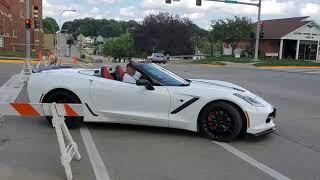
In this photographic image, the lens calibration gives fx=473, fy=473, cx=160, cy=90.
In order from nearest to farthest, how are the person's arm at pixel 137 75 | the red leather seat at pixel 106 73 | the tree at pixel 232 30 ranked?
the person's arm at pixel 137 75
the red leather seat at pixel 106 73
the tree at pixel 232 30

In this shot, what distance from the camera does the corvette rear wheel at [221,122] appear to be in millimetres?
7312

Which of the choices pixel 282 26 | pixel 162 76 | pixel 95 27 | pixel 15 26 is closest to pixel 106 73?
pixel 162 76

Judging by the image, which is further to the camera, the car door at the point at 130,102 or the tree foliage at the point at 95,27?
the tree foliage at the point at 95,27

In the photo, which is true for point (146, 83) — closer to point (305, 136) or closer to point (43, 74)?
point (43, 74)

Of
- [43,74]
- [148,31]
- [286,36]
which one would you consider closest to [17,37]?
[148,31]

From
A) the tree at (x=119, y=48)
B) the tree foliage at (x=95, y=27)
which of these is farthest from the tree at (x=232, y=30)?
the tree foliage at (x=95, y=27)

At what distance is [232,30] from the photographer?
5841cm

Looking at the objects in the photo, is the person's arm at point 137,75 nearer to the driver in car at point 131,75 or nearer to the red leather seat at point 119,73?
the driver in car at point 131,75

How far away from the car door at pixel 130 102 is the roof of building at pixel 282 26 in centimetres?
5545

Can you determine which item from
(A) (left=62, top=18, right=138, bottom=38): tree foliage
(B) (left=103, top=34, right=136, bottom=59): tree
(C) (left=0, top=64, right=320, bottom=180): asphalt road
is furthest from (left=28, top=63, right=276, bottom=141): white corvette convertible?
(A) (left=62, top=18, right=138, bottom=38): tree foliage

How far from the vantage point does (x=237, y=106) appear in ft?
24.3

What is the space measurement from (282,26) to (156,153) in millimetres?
60758

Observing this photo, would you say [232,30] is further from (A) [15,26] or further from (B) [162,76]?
(B) [162,76]

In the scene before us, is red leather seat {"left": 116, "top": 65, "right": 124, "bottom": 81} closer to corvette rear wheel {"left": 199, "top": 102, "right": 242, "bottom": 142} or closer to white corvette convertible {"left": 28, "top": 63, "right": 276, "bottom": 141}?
white corvette convertible {"left": 28, "top": 63, "right": 276, "bottom": 141}
